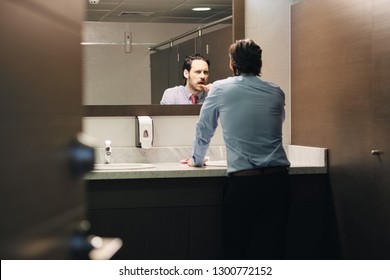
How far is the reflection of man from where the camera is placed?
308cm

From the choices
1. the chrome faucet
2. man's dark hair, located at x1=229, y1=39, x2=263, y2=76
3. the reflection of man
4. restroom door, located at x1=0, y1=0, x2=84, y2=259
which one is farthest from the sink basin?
restroom door, located at x1=0, y1=0, x2=84, y2=259

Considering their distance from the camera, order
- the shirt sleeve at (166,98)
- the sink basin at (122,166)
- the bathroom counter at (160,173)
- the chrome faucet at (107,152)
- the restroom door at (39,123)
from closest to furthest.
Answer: the restroom door at (39,123)
the bathroom counter at (160,173)
the sink basin at (122,166)
the chrome faucet at (107,152)
the shirt sleeve at (166,98)

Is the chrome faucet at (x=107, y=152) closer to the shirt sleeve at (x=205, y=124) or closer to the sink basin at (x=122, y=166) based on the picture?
the sink basin at (x=122, y=166)

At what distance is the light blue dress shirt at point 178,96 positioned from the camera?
3.07m

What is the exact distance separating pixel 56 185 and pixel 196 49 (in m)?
2.52

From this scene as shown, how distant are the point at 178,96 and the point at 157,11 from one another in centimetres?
41

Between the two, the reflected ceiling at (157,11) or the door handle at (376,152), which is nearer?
the door handle at (376,152)

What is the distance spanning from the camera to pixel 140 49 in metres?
2.99

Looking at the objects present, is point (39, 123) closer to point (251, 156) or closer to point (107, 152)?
point (251, 156)

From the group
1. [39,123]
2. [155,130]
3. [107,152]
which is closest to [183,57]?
[155,130]

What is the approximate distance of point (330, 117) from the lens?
9.43 feet

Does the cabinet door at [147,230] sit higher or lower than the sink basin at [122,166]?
lower

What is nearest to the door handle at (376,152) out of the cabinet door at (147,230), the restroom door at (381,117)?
the restroom door at (381,117)

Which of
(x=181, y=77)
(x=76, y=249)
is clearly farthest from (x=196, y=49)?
(x=76, y=249)
